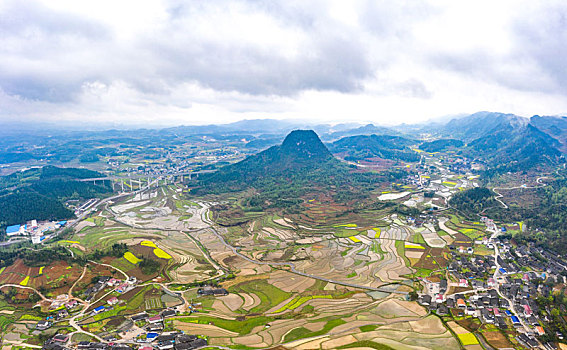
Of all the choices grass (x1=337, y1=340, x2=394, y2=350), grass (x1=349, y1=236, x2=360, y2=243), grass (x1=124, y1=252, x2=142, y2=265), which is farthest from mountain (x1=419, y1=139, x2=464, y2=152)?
grass (x1=124, y1=252, x2=142, y2=265)

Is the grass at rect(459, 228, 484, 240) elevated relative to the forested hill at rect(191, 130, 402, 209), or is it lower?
lower

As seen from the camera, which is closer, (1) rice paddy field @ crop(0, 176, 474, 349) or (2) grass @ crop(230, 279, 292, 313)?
(1) rice paddy field @ crop(0, 176, 474, 349)

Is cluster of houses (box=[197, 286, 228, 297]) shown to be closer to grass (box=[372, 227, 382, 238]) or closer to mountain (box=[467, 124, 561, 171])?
grass (box=[372, 227, 382, 238])

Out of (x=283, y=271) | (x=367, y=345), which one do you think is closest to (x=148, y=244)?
(x=283, y=271)

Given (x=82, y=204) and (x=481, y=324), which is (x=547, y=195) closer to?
(x=481, y=324)

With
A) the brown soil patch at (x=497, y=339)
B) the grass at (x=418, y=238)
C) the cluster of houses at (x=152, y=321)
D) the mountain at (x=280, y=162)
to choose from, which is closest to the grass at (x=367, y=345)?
the brown soil patch at (x=497, y=339)

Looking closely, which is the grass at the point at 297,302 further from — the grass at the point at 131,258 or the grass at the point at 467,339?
the grass at the point at 131,258

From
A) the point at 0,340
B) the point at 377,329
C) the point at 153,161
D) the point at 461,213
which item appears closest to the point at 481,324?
the point at 377,329
